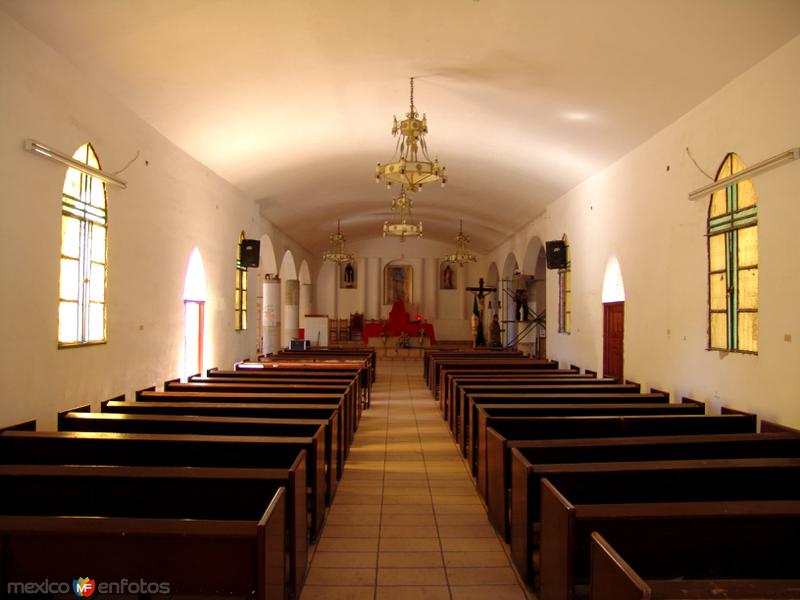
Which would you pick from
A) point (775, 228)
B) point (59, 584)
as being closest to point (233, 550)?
point (59, 584)

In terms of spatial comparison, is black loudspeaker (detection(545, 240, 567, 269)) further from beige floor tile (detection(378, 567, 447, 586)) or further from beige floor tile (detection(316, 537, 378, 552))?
beige floor tile (detection(378, 567, 447, 586))

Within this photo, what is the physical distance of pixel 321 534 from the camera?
448 cm

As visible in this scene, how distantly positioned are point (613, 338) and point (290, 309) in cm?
1259

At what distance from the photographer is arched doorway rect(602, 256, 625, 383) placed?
9586mm

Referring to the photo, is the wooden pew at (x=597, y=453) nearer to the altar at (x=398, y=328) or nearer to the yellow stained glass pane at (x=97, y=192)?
the yellow stained glass pane at (x=97, y=192)

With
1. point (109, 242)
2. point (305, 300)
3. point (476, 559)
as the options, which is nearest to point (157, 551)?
point (476, 559)

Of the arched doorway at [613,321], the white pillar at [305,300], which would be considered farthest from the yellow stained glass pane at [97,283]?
the white pillar at [305,300]

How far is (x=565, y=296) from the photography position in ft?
41.6

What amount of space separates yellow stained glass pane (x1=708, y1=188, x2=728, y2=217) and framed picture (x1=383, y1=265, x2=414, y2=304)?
19.1m

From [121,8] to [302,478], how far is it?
4152 mm

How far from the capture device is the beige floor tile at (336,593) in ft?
11.4

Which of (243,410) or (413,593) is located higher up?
(243,410)

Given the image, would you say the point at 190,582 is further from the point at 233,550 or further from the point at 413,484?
the point at 413,484

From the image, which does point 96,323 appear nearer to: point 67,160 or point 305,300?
point 67,160
